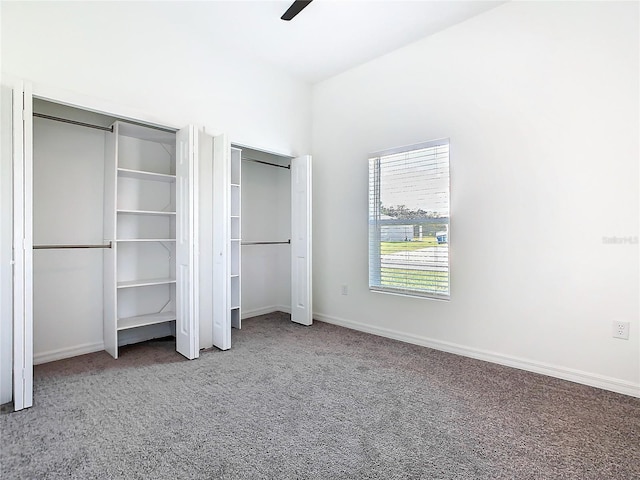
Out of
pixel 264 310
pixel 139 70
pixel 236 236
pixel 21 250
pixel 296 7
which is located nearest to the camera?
pixel 21 250

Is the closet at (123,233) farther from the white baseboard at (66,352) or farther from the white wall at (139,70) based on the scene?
the white wall at (139,70)

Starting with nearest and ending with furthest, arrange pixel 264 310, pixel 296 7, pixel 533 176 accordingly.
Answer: pixel 296 7 → pixel 533 176 → pixel 264 310

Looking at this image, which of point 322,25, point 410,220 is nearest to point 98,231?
point 322,25

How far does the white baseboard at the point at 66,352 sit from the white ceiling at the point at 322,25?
302cm

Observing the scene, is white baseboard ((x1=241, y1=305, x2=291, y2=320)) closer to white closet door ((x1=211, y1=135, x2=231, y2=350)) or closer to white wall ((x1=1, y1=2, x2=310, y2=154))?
white closet door ((x1=211, y1=135, x2=231, y2=350))

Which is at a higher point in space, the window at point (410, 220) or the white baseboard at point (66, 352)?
the window at point (410, 220)

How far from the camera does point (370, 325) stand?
3760mm

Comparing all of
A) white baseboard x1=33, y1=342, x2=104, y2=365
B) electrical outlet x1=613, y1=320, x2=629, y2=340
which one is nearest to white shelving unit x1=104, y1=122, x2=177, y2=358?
white baseboard x1=33, y1=342, x2=104, y2=365

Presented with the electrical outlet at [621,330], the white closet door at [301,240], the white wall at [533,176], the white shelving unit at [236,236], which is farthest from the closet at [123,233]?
the electrical outlet at [621,330]

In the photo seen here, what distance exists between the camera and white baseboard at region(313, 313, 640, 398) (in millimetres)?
2373

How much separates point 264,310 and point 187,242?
78.6 inches

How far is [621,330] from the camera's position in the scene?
2365 mm

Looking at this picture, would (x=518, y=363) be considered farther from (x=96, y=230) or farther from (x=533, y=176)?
(x=96, y=230)

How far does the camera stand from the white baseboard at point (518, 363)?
7.79 ft
